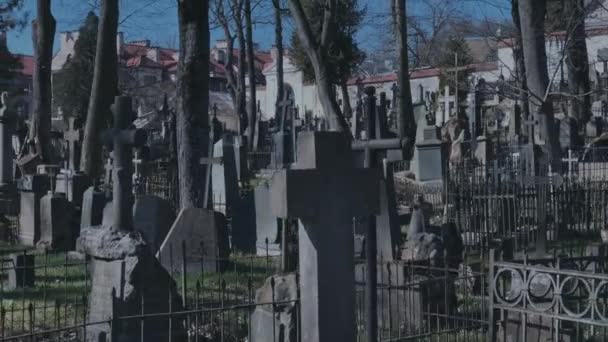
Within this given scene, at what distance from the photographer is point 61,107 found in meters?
50.3

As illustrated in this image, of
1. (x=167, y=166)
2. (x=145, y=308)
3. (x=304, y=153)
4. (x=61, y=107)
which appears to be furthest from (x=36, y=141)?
(x=61, y=107)

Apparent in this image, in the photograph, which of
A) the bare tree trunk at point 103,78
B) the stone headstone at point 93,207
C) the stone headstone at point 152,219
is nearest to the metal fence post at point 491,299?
the stone headstone at point 152,219

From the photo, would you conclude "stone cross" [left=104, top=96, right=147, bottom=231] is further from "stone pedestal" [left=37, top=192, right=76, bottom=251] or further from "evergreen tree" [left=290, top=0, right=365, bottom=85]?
"evergreen tree" [left=290, top=0, right=365, bottom=85]

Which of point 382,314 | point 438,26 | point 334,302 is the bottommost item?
point 382,314

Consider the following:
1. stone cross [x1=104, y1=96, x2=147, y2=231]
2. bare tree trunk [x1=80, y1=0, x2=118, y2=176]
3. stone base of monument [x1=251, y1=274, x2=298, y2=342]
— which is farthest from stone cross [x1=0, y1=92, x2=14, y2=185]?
stone base of monument [x1=251, y1=274, x2=298, y2=342]

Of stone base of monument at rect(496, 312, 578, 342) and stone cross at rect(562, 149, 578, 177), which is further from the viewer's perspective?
stone cross at rect(562, 149, 578, 177)

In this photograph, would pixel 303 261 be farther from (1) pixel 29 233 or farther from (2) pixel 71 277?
(1) pixel 29 233

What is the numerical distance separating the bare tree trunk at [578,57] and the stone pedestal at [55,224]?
11.2m

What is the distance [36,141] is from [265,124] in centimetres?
1744

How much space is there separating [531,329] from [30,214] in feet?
33.0

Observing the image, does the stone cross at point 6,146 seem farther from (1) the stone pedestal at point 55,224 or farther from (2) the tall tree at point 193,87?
(2) the tall tree at point 193,87

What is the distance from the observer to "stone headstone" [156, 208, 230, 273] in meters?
11.4

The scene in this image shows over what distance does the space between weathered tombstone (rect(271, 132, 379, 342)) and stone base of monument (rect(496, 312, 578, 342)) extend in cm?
214

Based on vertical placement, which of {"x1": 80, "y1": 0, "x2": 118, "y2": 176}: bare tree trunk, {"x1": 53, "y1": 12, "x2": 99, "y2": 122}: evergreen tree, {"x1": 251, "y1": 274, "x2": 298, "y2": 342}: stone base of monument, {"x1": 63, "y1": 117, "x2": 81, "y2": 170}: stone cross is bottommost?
{"x1": 251, "y1": 274, "x2": 298, "y2": 342}: stone base of monument
